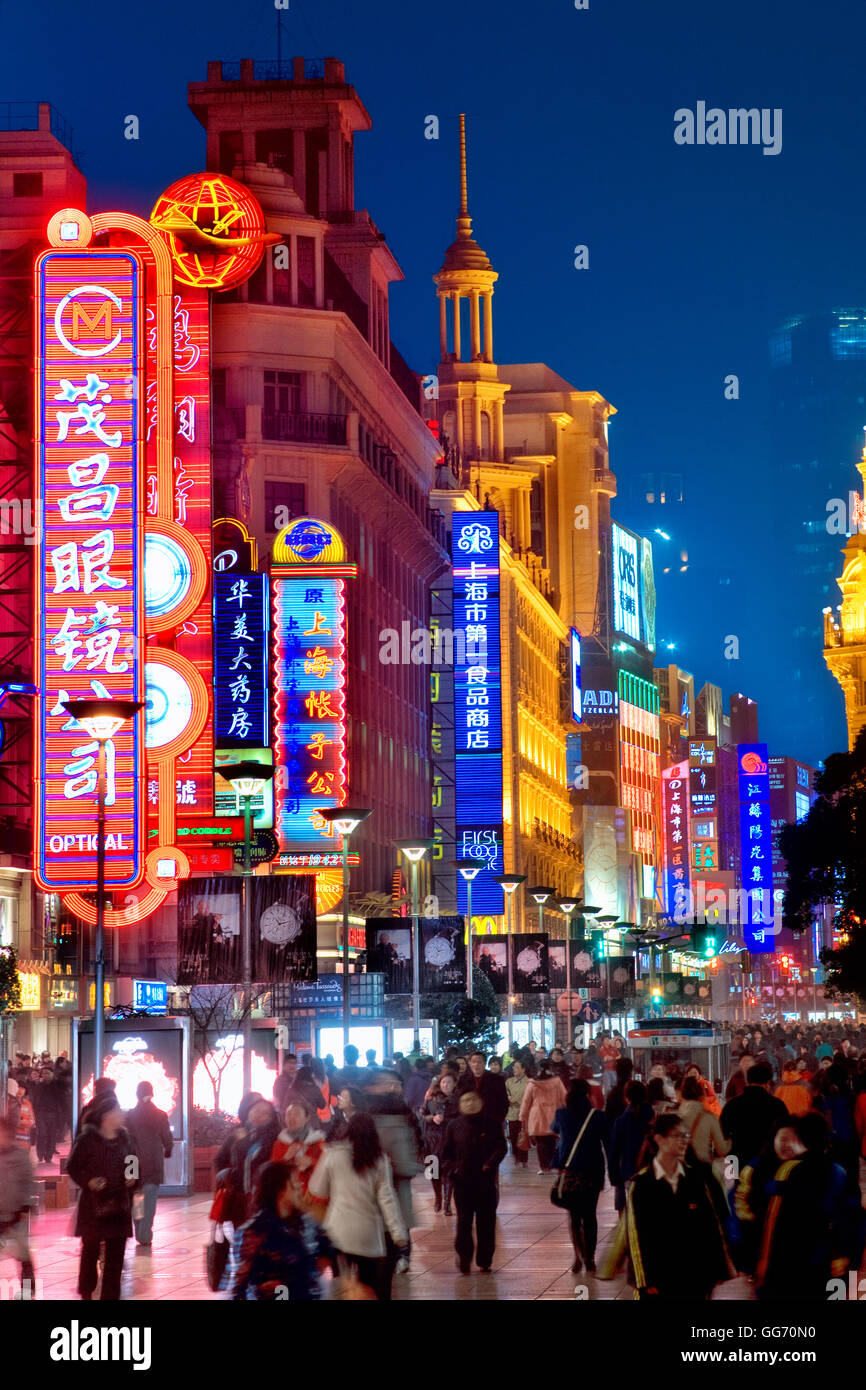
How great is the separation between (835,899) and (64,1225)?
30929 millimetres

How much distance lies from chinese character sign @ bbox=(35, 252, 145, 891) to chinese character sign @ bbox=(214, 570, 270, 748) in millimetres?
13935

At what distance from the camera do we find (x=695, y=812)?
186m

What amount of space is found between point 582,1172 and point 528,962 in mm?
35270

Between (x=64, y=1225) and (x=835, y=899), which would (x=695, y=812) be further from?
(x=64, y=1225)

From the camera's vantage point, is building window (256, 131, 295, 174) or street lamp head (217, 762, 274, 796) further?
building window (256, 131, 295, 174)

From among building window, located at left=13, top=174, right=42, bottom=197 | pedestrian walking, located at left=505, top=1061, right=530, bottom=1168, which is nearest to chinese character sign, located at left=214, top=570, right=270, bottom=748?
pedestrian walking, located at left=505, top=1061, right=530, bottom=1168

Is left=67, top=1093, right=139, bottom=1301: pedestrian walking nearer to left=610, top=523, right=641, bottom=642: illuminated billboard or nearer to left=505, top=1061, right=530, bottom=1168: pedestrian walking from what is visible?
left=505, top=1061, right=530, bottom=1168: pedestrian walking

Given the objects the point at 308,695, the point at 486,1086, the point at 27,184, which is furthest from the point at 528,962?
the point at 27,184

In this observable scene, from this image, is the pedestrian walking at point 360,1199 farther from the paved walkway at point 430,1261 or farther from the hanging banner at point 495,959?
the hanging banner at point 495,959

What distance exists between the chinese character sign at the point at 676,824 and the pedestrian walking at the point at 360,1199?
153 m

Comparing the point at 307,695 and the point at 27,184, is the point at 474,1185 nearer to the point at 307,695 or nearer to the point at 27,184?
the point at 307,695

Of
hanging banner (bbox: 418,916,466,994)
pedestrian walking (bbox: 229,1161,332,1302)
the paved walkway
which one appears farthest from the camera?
hanging banner (bbox: 418,916,466,994)

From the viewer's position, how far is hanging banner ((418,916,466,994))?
44.6 metres

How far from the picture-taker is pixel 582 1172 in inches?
752
